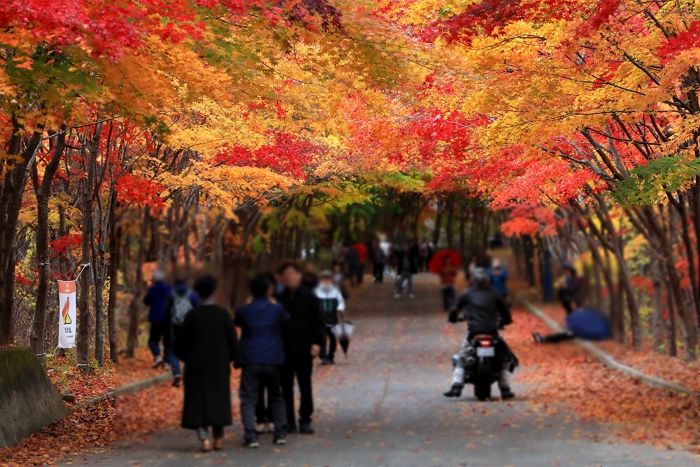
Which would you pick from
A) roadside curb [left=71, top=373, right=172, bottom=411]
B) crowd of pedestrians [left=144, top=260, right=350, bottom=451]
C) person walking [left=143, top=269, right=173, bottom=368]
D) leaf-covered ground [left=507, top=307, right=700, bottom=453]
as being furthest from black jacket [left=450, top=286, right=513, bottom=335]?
roadside curb [left=71, top=373, right=172, bottom=411]

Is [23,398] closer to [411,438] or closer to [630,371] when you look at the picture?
[411,438]

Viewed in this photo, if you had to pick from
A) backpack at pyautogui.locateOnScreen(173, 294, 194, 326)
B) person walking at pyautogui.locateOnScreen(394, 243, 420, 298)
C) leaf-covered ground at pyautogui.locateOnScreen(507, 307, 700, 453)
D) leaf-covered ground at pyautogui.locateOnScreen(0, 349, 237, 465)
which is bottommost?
leaf-covered ground at pyautogui.locateOnScreen(507, 307, 700, 453)

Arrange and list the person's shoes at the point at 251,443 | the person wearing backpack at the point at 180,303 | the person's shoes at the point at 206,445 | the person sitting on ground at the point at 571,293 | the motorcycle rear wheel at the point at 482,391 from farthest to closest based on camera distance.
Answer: the motorcycle rear wheel at the point at 482,391
the person sitting on ground at the point at 571,293
the person's shoes at the point at 251,443
the person's shoes at the point at 206,445
the person wearing backpack at the point at 180,303

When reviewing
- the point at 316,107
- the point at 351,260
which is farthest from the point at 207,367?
the point at 351,260

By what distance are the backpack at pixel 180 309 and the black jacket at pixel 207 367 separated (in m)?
0.24

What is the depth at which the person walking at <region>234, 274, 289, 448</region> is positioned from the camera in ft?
Result: 42.2

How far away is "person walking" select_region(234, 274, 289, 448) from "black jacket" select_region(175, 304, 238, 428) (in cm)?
58

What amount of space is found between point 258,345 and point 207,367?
919mm

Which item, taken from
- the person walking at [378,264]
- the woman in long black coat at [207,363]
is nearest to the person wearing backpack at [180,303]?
the woman in long black coat at [207,363]

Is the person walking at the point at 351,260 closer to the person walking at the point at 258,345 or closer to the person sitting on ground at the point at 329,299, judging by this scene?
the person sitting on ground at the point at 329,299

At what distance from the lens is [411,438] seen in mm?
13836

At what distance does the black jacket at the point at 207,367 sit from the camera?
1207 centimetres

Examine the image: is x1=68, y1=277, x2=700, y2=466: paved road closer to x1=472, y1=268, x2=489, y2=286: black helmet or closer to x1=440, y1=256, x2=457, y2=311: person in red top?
x1=472, y1=268, x2=489, y2=286: black helmet

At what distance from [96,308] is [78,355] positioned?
999 mm
